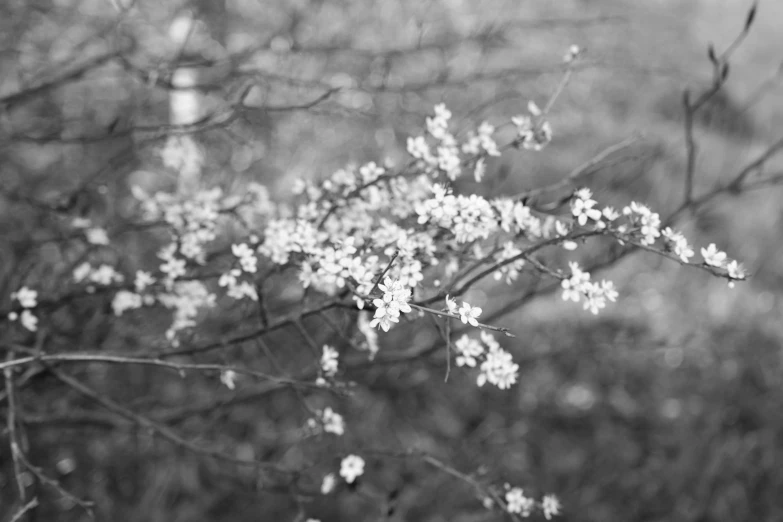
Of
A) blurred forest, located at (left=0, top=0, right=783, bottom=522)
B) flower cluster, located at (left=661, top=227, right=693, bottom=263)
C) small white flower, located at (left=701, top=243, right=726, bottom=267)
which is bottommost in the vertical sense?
blurred forest, located at (left=0, top=0, right=783, bottom=522)

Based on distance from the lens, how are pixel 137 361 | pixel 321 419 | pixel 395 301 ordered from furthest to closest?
pixel 321 419, pixel 137 361, pixel 395 301

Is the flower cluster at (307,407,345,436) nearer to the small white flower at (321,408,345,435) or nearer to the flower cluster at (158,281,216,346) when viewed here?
the small white flower at (321,408,345,435)

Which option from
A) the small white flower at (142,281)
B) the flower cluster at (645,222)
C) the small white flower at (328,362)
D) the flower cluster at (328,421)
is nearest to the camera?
the flower cluster at (645,222)

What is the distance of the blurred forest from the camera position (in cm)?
251

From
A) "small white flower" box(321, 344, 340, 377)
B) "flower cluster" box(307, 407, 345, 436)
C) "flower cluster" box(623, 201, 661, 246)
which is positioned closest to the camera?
"flower cluster" box(623, 201, 661, 246)

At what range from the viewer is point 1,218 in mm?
3916

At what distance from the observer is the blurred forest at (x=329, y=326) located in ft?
8.25

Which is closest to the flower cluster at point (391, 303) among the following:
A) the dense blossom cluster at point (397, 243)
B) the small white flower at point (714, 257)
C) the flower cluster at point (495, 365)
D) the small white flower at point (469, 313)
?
the dense blossom cluster at point (397, 243)

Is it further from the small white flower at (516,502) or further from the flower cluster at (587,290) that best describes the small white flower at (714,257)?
the small white flower at (516,502)

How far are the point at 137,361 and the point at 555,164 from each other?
19.4ft

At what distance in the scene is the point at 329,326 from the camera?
7.60ft

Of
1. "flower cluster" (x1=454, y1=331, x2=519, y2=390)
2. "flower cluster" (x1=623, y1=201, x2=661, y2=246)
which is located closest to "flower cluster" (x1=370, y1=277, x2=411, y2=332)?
"flower cluster" (x1=454, y1=331, x2=519, y2=390)

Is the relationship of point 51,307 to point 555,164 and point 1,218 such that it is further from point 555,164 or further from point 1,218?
point 555,164

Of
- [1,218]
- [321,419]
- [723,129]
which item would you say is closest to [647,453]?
[321,419]
